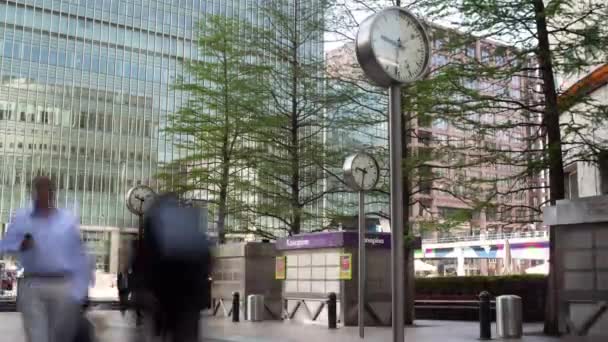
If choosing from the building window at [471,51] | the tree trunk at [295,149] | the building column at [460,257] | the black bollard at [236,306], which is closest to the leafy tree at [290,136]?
the tree trunk at [295,149]

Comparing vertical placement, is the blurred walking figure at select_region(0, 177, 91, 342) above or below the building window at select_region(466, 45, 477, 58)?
below

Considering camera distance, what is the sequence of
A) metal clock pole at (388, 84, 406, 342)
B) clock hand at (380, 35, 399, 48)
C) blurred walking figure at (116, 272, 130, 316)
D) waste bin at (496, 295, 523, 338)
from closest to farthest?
1. metal clock pole at (388, 84, 406, 342)
2. clock hand at (380, 35, 399, 48)
3. blurred walking figure at (116, 272, 130, 316)
4. waste bin at (496, 295, 523, 338)

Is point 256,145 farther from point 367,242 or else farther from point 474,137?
point 474,137

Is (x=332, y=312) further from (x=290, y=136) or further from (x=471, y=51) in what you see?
(x=290, y=136)

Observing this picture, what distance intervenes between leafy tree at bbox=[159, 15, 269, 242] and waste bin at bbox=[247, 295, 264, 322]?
4.75 meters

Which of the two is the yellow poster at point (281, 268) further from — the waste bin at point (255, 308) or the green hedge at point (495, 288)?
the green hedge at point (495, 288)

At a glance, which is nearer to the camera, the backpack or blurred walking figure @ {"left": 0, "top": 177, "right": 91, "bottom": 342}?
blurred walking figure @ {"left": 0, "top": 177, "right": 91, "bottom": 342}

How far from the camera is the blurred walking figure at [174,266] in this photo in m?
6.50

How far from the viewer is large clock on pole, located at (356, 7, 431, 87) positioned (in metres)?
6.43

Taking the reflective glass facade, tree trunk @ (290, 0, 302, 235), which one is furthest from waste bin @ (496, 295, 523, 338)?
the reflective glass facade

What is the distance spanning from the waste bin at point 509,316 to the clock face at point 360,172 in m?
3.76

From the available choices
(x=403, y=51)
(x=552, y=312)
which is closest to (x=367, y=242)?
(x=552, y=312)

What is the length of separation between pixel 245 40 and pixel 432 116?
12.3 m

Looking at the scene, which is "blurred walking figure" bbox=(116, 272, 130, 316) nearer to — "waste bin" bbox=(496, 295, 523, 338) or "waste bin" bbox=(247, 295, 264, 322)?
"waste bin" bbox=(247, 295, 264, 322)
